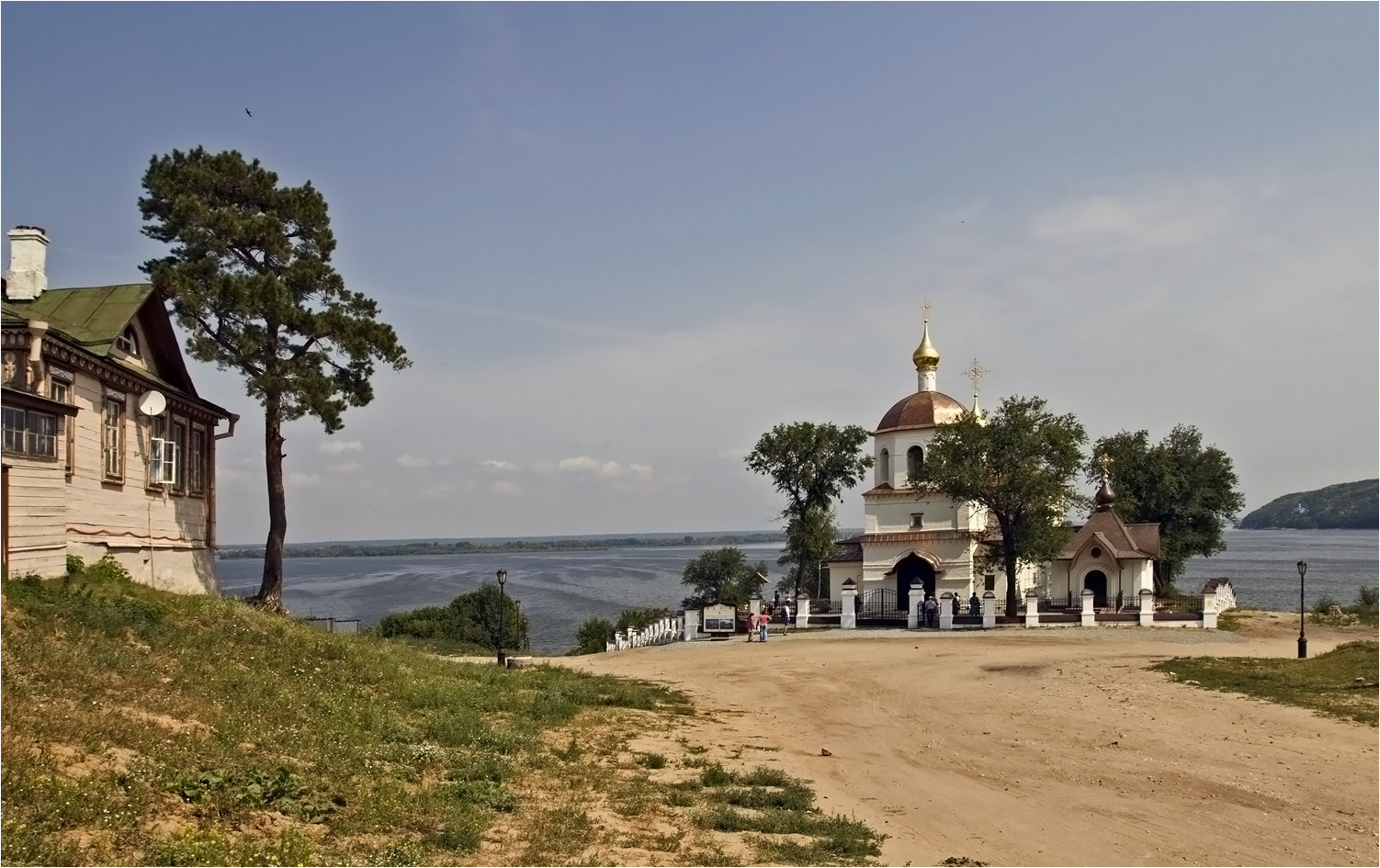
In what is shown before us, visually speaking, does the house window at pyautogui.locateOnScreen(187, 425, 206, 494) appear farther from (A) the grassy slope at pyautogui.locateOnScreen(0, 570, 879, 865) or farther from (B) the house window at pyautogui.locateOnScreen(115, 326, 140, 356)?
(A) the grassy slope at pyautogui.locateOnScreen(0, 570, 879, 865)

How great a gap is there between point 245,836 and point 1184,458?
4589cm

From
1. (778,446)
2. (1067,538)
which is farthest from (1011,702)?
(778,446)

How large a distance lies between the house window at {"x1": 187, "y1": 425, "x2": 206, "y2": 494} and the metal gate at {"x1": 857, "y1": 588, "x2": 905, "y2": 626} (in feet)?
70.3

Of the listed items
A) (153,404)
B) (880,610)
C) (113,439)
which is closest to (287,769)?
(113,439)

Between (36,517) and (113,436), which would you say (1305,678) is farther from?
(113,436)

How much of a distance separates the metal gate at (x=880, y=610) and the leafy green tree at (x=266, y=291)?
60.4 ft

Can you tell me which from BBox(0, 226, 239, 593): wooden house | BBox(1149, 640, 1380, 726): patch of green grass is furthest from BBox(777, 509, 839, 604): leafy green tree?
BBox(0, 226, 239, 593): wooden house

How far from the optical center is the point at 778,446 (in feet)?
133

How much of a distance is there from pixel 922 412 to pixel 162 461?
26850 mm

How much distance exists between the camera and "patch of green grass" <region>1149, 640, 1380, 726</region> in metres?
16.0

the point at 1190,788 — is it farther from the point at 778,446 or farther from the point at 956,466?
the point at 778,446

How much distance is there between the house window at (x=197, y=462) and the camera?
19406 millimetres

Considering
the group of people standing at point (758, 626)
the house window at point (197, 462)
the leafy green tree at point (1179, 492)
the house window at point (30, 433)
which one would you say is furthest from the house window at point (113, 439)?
the leafy green tree at point (1179, 492)

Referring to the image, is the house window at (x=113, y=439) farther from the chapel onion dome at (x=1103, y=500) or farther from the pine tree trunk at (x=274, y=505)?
the chapel onion dome at (x=1103, y=500)
